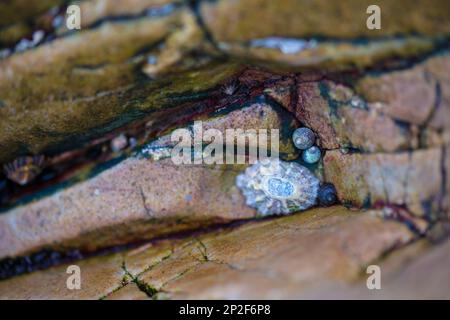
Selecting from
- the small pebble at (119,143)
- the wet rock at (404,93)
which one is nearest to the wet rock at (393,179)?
the wet rock at (404,93)

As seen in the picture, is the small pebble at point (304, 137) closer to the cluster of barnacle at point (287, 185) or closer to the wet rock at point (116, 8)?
the cluster of barnacle at point (287, 185)

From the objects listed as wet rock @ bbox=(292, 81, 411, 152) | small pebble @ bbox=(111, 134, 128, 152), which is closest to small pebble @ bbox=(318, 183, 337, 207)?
wet rock @ bbox=(292, 81, 411, 152)

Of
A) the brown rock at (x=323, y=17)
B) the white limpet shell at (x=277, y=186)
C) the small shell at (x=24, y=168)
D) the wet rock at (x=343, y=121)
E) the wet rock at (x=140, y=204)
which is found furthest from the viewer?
the small shell at (x=24, y=168)

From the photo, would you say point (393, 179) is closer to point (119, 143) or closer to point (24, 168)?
point (119, 143)

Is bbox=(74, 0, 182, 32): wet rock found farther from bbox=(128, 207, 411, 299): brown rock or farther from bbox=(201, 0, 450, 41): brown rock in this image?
bbox=(128, 207, 411, 299): brown rock

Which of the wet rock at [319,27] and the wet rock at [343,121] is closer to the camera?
the wet rock at [319,27]
